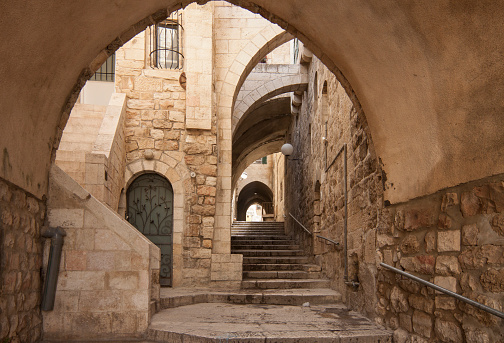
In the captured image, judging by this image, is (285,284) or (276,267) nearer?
(285,284)

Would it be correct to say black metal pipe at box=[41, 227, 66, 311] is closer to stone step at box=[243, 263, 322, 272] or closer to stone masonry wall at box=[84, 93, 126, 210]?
stone masonry wall at box=[84, 93, 126, 210]

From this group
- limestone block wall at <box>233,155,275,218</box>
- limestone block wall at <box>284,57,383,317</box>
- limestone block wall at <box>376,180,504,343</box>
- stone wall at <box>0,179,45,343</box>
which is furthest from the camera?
limestone block wall at <box>233,155,275,218</box>

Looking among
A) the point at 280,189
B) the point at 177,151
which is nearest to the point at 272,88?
the point at 177,151

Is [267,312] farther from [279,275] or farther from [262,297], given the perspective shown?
[279,275]

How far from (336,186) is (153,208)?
3414 mm

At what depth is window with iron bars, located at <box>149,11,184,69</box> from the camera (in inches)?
331

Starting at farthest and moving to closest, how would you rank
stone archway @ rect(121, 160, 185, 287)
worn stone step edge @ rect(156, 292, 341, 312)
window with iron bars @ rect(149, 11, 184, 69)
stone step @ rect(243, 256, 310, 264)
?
stone step @ rect(243, 256, 310, 264) < window with iron bars @ rect(149, 11, 184, 69) < stone archway @ rect(121, 160, 185, 287) < worn stone step edge @ rect(156, 292, 341, 312)

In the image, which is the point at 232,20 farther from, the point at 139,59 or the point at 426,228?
the point at 426,228

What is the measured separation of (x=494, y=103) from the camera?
2.42 metres

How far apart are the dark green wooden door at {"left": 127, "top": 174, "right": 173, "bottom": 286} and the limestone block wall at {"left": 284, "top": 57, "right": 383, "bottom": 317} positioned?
9.55ft

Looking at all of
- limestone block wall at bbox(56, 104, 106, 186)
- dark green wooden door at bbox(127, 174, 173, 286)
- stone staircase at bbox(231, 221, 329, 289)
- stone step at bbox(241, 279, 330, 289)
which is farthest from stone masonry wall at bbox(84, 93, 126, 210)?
stone staircase at bbox(231, 221, 329, 289)

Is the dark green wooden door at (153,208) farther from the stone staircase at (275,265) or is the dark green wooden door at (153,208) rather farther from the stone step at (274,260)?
the stone step at (274,260)

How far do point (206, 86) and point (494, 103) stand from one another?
20.1 ft

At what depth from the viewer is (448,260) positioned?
2.92 metres
